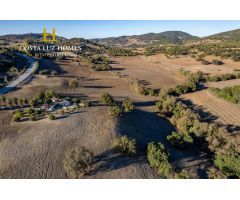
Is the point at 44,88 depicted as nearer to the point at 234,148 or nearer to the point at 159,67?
the point at 234,148

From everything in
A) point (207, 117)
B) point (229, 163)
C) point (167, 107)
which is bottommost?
point (207, 117)

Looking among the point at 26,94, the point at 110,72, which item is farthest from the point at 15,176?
the point at 110,72

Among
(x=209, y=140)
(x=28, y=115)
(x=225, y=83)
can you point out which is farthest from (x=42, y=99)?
(x=225, y=83)

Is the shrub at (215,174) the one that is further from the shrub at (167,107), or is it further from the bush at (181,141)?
the shrub at (167,107)

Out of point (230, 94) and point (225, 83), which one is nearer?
point (230, 94)

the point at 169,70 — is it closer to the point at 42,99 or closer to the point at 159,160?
the point at 42,99

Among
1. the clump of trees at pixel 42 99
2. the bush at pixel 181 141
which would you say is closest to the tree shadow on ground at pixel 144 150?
the bush at pixel 181 141
